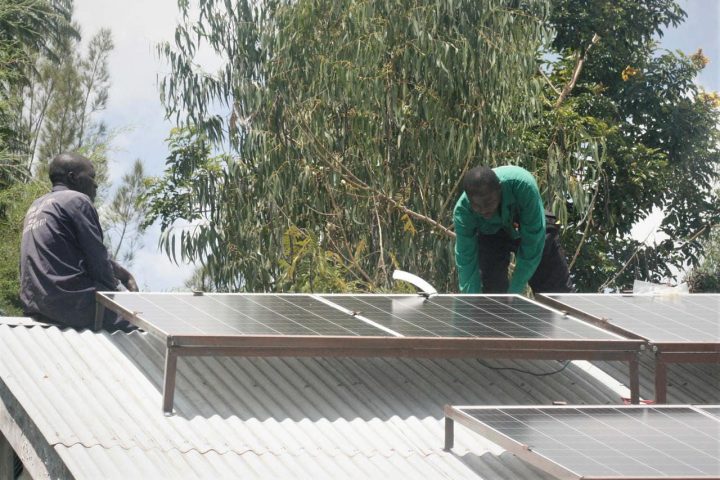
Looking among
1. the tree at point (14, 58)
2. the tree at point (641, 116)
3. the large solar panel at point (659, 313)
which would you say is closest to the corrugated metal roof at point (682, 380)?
the large solar panel at point (659, 313)

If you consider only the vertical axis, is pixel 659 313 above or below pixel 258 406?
above

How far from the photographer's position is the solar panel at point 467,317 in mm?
Result: 6746

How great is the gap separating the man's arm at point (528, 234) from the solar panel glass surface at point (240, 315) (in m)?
1.82

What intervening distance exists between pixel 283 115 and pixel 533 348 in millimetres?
10030

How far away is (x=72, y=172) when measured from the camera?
7.82 metres

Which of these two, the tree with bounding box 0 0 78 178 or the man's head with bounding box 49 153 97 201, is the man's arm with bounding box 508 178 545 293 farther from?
the tree with bounding box 0 0 78 178

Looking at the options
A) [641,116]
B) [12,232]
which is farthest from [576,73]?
[12,232]

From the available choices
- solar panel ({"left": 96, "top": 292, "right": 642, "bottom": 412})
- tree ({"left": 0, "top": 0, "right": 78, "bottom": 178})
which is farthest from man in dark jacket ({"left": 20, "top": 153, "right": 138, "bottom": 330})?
tree ({"left": 0, "top": 0, "right": 78, "bottom": 178})

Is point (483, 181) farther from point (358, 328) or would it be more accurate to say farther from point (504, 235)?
point (358, 328)

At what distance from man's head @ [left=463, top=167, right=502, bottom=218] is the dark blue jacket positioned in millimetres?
2519

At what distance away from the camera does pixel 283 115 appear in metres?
16.1

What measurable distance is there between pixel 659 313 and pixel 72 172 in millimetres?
4000

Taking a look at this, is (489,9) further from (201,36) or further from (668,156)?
(668,156)

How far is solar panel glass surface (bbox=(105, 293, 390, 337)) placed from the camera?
250 inches
